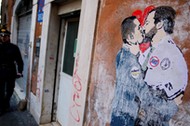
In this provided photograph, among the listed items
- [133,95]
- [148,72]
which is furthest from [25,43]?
[148,72]

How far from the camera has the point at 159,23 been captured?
5.75 ft

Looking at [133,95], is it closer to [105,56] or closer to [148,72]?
[148,72]

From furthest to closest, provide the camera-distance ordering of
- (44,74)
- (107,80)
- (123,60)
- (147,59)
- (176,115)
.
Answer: (44,74)
(107,80)
(123,60)
(147,59)
(176,115)

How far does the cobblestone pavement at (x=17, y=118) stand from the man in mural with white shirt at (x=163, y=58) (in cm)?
344

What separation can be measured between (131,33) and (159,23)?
1.10 feet

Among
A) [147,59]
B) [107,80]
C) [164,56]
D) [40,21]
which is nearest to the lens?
→ [164,56]

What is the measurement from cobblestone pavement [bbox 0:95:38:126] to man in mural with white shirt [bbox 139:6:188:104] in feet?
11.3

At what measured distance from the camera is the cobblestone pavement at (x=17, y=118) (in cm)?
456

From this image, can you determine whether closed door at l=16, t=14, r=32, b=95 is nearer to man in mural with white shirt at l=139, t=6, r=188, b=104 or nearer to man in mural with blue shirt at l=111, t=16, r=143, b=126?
man in mural with blue shirt at l=111, t=16, r=143, b=126

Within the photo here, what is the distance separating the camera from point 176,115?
Result: 156 cm

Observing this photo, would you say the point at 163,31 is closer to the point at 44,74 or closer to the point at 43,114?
the point at 44,74

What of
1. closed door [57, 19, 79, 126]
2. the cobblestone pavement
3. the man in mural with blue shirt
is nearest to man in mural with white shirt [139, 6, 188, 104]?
the man in mural with blue shirt

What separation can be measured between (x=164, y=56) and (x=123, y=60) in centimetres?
50

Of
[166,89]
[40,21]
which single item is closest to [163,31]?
[166,89]
